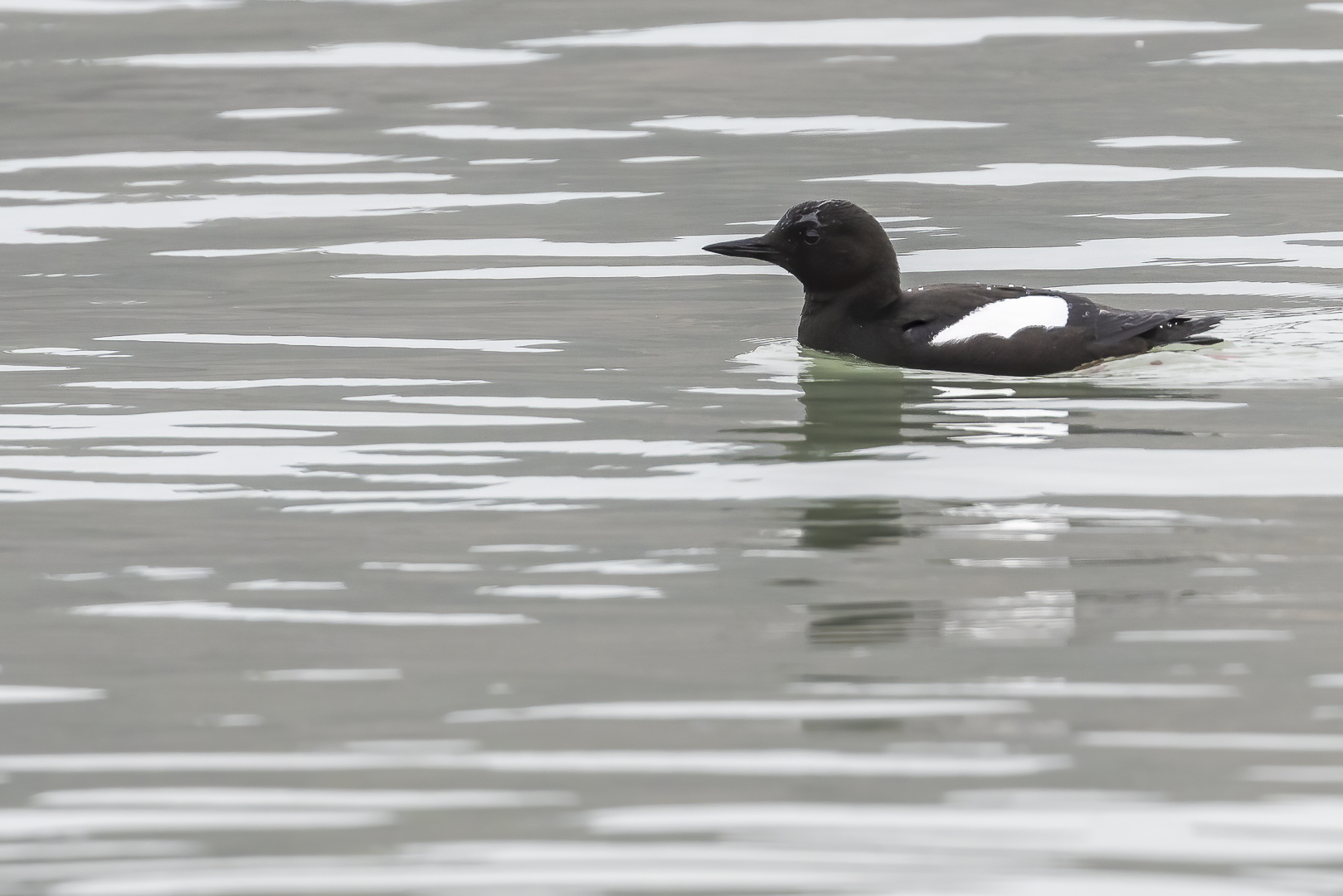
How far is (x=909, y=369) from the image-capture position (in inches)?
391

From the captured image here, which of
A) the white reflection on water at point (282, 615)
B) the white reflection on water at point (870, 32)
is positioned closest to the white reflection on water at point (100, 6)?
the white reflection on water at point (870, 32)

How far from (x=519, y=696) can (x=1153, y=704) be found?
4.88ft

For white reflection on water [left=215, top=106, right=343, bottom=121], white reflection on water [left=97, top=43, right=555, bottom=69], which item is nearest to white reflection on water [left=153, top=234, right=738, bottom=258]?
white reflection on water [left=215, top=106, right=343, bottom=121]

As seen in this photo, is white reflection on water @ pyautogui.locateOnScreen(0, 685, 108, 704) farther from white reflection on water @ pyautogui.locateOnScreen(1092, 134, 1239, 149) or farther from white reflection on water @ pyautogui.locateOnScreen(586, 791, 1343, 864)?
white reflection on water @ pyautogui.locateOnScreen(1092, 134, 1239, 149)

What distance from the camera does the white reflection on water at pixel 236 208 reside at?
14867mm

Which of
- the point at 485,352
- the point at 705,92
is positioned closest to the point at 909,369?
the point at 485,352

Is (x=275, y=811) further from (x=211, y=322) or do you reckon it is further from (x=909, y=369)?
(x=211, y=322)

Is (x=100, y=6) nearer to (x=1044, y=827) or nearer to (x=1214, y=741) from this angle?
(x=1214, y=741)

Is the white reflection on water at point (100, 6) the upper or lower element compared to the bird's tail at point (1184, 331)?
upper

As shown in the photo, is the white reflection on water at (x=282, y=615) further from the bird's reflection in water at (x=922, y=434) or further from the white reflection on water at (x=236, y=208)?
the white reflection on water at (x=236, y=208)

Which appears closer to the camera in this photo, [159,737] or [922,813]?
[922,813]

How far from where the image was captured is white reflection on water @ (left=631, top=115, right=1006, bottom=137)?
17.7 metres

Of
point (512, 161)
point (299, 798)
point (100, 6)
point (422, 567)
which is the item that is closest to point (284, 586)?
point (422, 567)

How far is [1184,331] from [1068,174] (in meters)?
6.12
